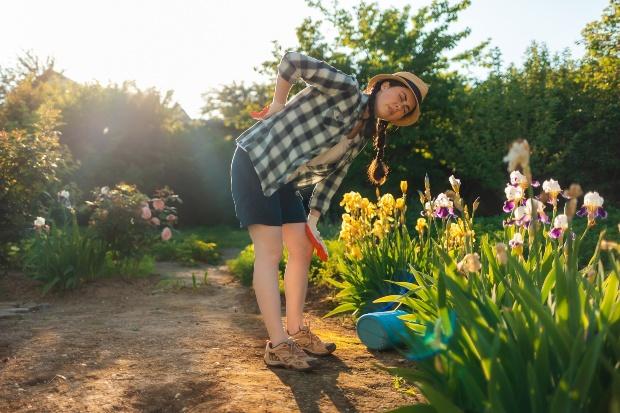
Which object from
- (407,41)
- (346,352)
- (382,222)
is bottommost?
(346,352)

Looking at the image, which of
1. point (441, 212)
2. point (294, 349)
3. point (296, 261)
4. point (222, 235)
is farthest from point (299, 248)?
point (222, 235)

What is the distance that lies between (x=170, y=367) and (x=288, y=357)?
62 centimetres

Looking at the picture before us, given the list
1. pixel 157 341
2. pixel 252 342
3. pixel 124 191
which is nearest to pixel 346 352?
pixel 252 342

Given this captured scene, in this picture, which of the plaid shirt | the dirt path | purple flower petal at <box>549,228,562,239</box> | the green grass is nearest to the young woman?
the plaid shirt

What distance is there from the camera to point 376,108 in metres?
3.12

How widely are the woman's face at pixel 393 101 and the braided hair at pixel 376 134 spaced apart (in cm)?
4

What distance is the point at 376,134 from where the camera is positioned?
339cm

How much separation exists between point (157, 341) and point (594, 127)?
13.0 meters

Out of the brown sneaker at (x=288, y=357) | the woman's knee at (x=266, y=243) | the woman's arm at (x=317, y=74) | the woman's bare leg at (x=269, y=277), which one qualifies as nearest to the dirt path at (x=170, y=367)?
the brown sneaker at (x=288, y=357)

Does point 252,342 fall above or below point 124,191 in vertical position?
below

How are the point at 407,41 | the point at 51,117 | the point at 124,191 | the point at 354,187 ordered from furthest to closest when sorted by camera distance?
the point at 407,41
the point at 354,187
the point at 51,117
the point at 124,191

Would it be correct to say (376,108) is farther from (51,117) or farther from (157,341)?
(51,117)

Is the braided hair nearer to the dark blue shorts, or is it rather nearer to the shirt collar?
the shirt collar

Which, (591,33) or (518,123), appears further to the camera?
(591,33)
